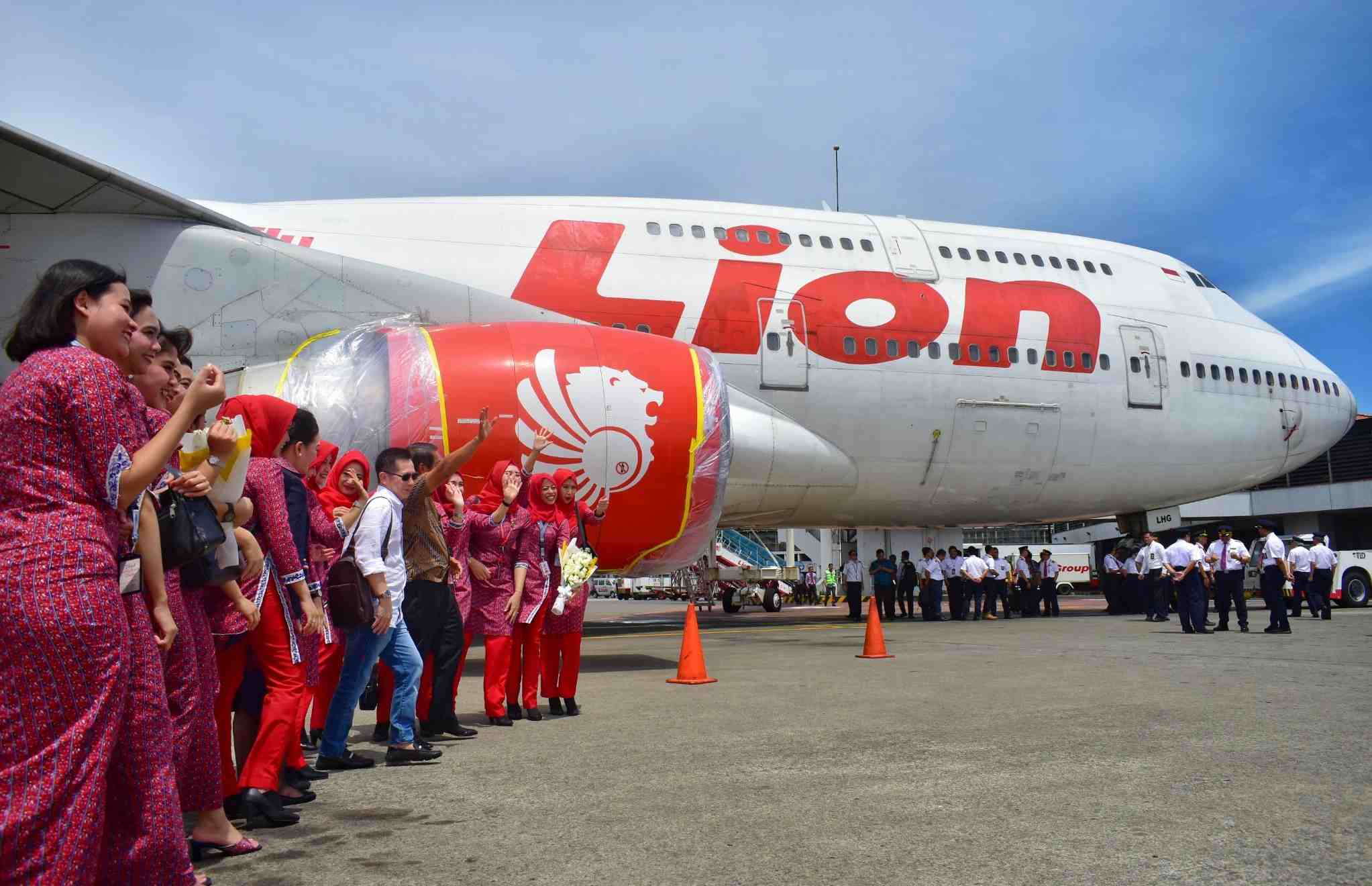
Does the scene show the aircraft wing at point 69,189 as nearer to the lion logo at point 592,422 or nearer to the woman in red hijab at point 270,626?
the lion logo at point 592,422

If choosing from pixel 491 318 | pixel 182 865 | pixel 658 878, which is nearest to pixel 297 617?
pixel 182 865

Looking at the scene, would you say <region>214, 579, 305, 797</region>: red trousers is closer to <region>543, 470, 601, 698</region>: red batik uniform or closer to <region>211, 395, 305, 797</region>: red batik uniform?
<region>211, 395, 305, 797</region>: red batik uniform

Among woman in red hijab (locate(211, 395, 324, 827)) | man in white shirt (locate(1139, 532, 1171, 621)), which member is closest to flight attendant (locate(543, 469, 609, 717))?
woman in red hijab (locate(211, 395, 324, 827))

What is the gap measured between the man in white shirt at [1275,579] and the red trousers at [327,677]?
1325cm

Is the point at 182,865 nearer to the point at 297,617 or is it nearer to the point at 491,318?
the point at 297,617

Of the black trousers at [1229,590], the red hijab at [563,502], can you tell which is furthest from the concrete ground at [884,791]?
the black trousers at [1229,590]

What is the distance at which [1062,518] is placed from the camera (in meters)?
18.8

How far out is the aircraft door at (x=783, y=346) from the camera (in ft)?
47.8

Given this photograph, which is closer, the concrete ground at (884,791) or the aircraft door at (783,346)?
the concrete ground at (884,791)

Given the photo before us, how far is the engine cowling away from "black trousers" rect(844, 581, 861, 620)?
11115mm

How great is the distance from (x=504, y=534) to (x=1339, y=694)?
6.36 m

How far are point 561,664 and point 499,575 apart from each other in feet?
2.92

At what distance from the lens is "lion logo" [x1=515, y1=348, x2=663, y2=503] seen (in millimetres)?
9898

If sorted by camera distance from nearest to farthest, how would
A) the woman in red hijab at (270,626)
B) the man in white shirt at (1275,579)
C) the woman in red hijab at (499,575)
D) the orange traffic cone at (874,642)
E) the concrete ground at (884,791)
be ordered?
the concrete ground at (884,791)
the woman in red hijab at (270,626)
the woman in red hijab at (499,575)
the orange traffic cone at (874,642)
the man in white shirt at (1275,579)
